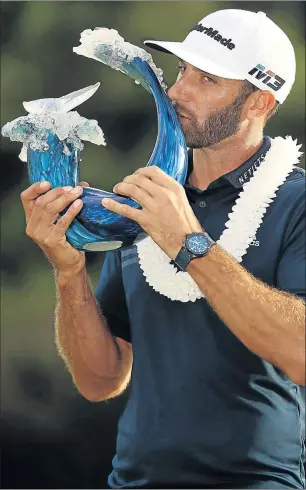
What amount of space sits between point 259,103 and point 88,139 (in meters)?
0.62

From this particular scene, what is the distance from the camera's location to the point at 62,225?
8.94 ft

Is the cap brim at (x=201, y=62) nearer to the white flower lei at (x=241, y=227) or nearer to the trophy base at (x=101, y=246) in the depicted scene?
the white flower lei at (x=241, y=227)

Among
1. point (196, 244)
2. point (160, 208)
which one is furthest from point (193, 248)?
point (160, 208)

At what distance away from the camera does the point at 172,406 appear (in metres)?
2.89

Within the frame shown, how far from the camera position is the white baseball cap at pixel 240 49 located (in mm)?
3000

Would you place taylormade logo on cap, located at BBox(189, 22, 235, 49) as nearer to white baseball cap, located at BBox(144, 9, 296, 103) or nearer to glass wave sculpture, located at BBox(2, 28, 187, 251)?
white baseball cap, located at BBox(144, 9, 296, 103)

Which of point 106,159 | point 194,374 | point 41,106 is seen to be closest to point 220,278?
point 194,374

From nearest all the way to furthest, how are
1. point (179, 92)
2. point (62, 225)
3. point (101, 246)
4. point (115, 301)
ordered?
point (62, 225) → point (101, 246) → point (179, 92) → point (115, 301)

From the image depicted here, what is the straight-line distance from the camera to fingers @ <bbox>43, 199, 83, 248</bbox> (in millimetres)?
2693

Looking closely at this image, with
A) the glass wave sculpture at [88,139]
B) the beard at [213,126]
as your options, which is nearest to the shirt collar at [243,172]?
the beard at [213,126]

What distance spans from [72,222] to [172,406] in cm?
57

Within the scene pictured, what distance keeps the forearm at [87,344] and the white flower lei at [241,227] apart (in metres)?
0.20

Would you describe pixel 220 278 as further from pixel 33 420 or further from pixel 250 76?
pixel 33 420

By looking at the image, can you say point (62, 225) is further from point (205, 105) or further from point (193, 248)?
point (205, 105)
